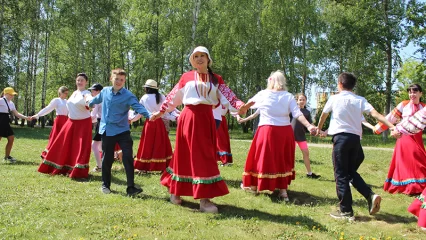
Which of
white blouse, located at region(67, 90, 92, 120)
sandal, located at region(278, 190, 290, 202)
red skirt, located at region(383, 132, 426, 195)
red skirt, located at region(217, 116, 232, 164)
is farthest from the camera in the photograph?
red skirt, located at region(217, 116, 232, 164)

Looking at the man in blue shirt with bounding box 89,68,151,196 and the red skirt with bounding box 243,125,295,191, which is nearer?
the red skirt with bounding box 243,125,295,191

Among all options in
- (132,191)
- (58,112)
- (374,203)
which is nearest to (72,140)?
(58,112)

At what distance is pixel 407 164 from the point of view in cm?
694

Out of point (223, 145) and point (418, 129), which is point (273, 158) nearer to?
point (418, 129)

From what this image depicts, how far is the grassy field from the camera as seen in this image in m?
4.29

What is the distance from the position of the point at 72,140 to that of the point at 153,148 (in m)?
1.74

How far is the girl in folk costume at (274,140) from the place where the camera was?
6.09 metres

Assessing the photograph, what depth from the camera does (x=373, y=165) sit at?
35.6ft

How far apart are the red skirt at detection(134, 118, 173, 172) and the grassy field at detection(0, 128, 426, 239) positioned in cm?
104

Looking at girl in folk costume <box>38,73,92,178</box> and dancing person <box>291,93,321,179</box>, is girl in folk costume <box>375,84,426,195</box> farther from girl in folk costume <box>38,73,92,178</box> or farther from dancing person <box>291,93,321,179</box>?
girl in folk costume <box>38,73,92,178</box>

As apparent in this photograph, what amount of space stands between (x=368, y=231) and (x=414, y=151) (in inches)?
121

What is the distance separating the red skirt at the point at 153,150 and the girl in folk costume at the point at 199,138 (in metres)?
2.80

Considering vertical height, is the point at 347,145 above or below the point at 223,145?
above

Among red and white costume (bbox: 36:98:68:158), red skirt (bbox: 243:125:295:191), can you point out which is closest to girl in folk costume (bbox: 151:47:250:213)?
red skirt (bbox: 243:125:295:191)
